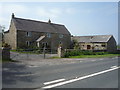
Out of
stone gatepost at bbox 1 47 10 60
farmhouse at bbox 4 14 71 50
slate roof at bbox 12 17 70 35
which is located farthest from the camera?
slate roof at bbox 12 17 70 35

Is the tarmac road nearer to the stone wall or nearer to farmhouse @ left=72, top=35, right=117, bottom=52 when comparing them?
the stone wall

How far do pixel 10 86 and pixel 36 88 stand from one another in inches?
45.8

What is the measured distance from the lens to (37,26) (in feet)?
148

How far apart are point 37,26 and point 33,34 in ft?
13.1

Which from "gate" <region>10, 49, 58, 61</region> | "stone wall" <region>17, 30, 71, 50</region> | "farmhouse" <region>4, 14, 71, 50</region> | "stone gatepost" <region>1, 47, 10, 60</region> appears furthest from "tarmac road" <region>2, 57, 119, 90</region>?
"farmhouse" <region>4, 14, 71, 50</region>

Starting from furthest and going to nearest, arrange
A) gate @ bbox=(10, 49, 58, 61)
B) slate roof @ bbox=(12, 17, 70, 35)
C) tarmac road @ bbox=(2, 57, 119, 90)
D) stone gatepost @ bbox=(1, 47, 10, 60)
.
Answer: slate roof @ bbox=(12, 17, 70, 35), gate @ bbox=(10, 49, 58, 61), stone gatepost @ bbox=(1, 47, 10, 60), tarmac road @ bbox=(2, 57, 119, 90)

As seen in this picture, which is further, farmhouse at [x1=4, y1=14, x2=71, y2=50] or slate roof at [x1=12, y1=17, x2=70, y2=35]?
slate roof at [x1=12, y1=17, x2=70, y2=35]

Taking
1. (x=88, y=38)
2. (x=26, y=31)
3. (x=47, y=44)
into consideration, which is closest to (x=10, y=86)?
(x=26, y=31)

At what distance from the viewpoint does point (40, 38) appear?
4262cm

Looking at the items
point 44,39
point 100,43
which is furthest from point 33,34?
point 100,43

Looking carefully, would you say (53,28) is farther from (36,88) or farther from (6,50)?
(36,88)

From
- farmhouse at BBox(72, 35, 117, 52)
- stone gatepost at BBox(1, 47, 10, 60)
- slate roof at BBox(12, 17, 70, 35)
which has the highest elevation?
slate roof at BBox(12, 17, 70, 35)

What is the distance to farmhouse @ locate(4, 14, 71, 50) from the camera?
39.7 metres

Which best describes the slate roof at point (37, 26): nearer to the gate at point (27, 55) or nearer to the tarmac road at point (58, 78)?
→ the gate at point (27, 55)
